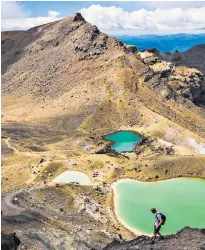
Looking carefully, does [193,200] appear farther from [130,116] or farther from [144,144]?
[130,116]

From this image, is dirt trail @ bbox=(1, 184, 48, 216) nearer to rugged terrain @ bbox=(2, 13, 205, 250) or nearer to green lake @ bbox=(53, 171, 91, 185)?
rugged terrain @ bbox=(2, 13, 205, 250)

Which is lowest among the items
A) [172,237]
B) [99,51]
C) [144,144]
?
[144,144]

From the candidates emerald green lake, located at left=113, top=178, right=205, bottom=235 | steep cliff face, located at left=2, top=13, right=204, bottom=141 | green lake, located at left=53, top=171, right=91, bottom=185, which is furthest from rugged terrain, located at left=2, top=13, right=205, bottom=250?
emerald green lake, located at left=113, top=178, right=205, bottom=235

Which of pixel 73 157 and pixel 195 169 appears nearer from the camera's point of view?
pixel 195 169

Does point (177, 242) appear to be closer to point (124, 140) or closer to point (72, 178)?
point (72, 178)

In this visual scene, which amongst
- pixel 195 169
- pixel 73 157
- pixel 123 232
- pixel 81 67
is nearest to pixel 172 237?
pixel 123 232

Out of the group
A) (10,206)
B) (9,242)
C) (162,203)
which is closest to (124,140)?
(162,203)
